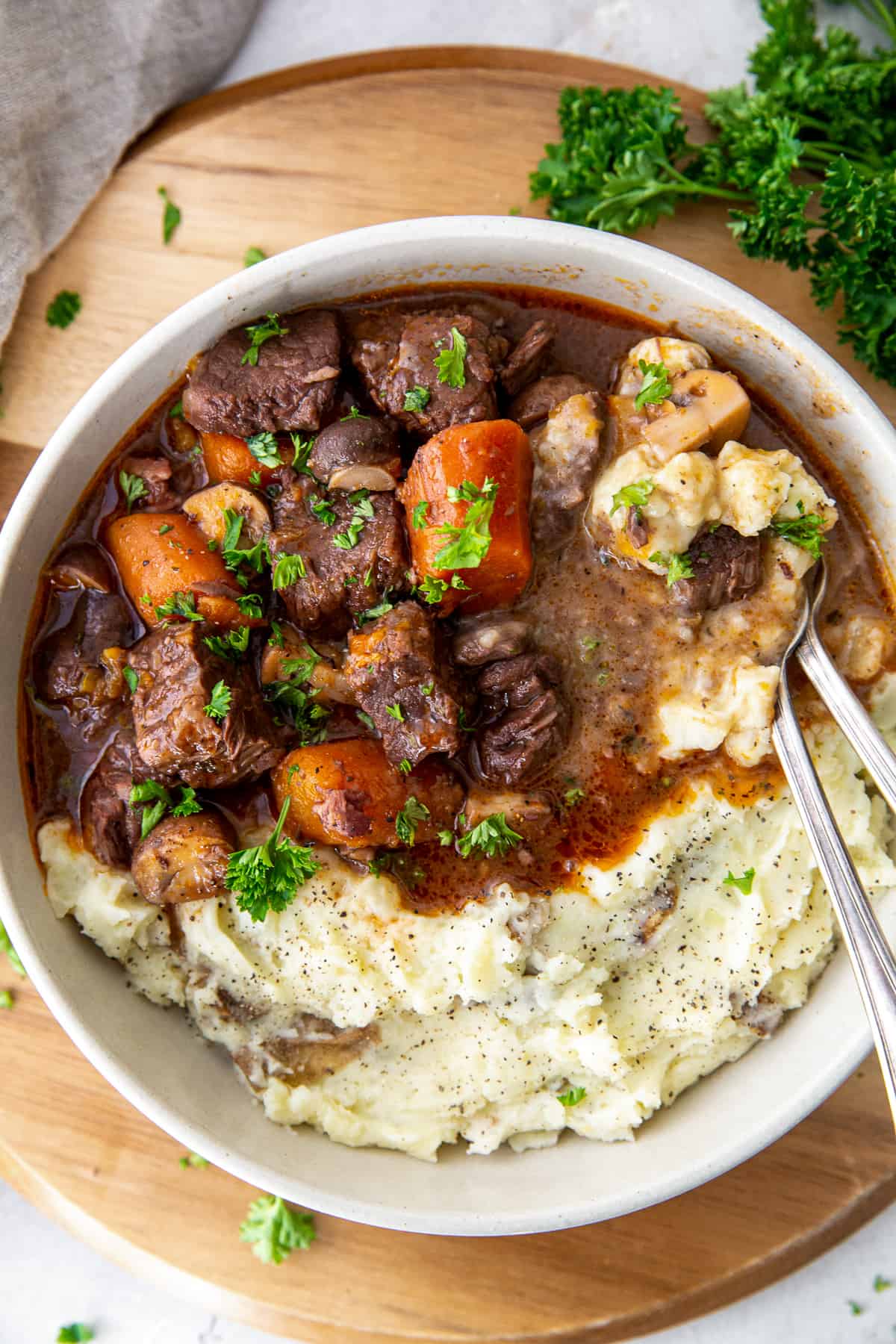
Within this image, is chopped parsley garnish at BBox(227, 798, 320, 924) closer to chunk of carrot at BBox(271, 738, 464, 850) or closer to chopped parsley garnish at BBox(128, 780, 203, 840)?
chunk of carrot at BBox(271, 738, 464, 850)

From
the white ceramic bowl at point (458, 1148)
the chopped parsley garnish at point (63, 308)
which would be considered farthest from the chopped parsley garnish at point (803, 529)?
the chopped parsley garnish at point (63, 308)

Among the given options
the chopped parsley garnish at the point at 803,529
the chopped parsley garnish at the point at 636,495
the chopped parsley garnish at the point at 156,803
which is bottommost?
the chopped parsley garnish at the point at 156,803

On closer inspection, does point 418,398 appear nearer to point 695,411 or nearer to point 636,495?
point 636,495

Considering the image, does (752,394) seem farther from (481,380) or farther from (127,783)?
(127,783)

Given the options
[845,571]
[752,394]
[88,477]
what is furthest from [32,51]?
[845,571]

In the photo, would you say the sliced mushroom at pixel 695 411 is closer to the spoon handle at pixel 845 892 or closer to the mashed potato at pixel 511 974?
the spoon handle at pixel 845 892

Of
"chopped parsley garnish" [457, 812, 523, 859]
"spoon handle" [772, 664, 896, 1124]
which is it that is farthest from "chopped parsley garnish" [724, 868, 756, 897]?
"chopped parsley garnish" [457, 812, 523, 859]
